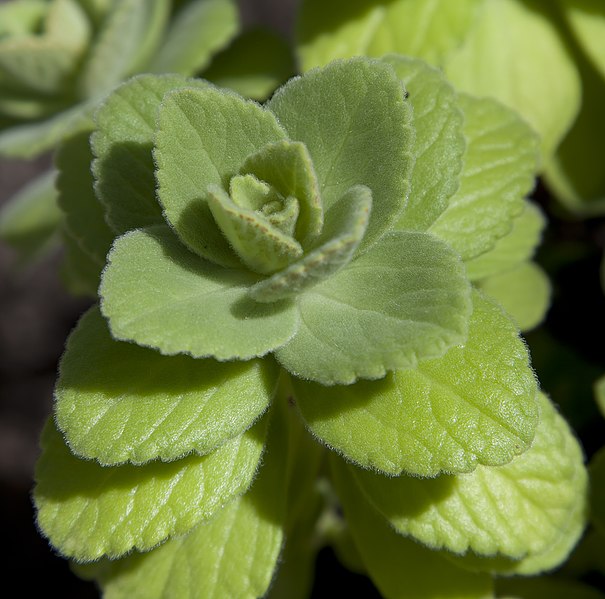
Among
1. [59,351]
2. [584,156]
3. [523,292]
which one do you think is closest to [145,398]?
[523,292]

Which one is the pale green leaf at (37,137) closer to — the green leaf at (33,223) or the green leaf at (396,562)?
the green leaf at (33,223)

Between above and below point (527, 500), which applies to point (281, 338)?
above

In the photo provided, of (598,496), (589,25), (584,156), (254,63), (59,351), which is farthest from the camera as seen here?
(59,351)

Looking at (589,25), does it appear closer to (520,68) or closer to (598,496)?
(520,68)

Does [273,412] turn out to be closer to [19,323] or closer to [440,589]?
[440,589]

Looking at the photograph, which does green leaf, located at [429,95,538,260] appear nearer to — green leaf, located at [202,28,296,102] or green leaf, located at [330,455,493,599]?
green leaf, located at [330,455,493,599]

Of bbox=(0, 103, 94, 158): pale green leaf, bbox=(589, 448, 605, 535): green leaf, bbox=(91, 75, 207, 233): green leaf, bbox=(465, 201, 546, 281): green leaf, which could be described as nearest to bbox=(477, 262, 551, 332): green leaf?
bbox=(465, 201, 546, 281): green leaf
